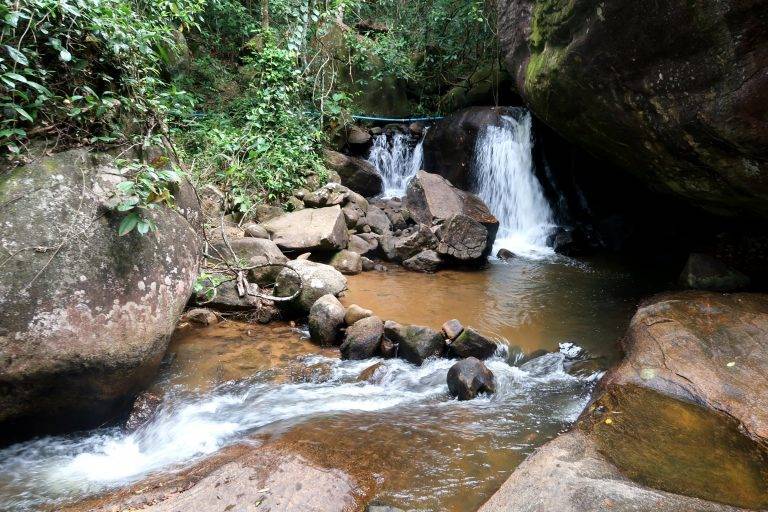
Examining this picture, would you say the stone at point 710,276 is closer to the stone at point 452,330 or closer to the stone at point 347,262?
the stone at point 452,330

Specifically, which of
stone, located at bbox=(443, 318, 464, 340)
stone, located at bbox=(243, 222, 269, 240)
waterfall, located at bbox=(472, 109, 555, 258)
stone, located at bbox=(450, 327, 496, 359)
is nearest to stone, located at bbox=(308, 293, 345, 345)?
stone, located at bbox=(443, 318, 464, 340)

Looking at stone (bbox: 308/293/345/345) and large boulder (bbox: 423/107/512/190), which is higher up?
large boulder (bbox: 423/107/512/190)

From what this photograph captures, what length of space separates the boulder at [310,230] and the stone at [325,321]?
2.08 metres

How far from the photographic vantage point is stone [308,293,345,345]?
4.80m

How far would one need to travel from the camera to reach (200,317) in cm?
512

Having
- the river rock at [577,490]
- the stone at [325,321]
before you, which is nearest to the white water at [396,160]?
the stone at [325,321]

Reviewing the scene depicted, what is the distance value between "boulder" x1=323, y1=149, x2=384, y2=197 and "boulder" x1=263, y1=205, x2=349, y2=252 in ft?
8.42

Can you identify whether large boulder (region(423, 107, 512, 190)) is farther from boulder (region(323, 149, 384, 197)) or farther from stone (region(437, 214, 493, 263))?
stone (region(437, 214, 493, 263))

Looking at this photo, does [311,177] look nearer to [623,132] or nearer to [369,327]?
[369,327]

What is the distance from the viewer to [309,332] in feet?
16.5

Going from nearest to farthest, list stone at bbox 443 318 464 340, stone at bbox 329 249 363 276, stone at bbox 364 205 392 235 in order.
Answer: stone at bbox 443 318 464 340 < stone at bbox 329 249 363 276 < stone at bbox 364 205 392 235

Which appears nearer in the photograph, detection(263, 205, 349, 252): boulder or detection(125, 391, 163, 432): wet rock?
detection(125, 391, 163, 432): wet rock

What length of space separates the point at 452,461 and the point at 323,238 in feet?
14.7

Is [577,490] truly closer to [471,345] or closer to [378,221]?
[471,345]
